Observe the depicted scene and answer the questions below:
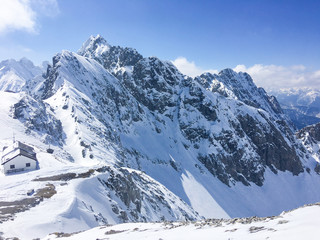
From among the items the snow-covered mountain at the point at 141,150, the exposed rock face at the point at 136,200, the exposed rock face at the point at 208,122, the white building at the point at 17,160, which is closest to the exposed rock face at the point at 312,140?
the snow-covered mountain at the point at 141,150

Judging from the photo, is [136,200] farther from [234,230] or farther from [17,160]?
[234,230]

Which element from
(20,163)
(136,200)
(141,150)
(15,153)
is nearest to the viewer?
(15,153)

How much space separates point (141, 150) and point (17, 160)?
222 feet

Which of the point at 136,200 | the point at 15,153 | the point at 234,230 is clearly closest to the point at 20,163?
the point at 15,153

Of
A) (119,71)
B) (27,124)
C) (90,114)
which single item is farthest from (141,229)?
(119,71)

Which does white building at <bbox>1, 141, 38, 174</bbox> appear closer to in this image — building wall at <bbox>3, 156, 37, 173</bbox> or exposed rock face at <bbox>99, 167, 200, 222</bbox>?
building wall at <bbox>3, 156, 37, 173</bbox>

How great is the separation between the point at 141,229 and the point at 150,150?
9061 centimetres

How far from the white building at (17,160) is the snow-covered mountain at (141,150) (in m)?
2.46

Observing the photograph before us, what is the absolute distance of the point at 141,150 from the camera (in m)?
108

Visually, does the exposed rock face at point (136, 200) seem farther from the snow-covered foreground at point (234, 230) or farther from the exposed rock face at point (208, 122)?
the exposed rock face at point (208, 122)

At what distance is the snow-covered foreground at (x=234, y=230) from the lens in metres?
13.0

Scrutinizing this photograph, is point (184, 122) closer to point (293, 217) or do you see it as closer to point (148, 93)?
point (148, 93)

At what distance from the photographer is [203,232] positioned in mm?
17641

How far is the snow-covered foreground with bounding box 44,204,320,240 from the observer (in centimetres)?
1300
